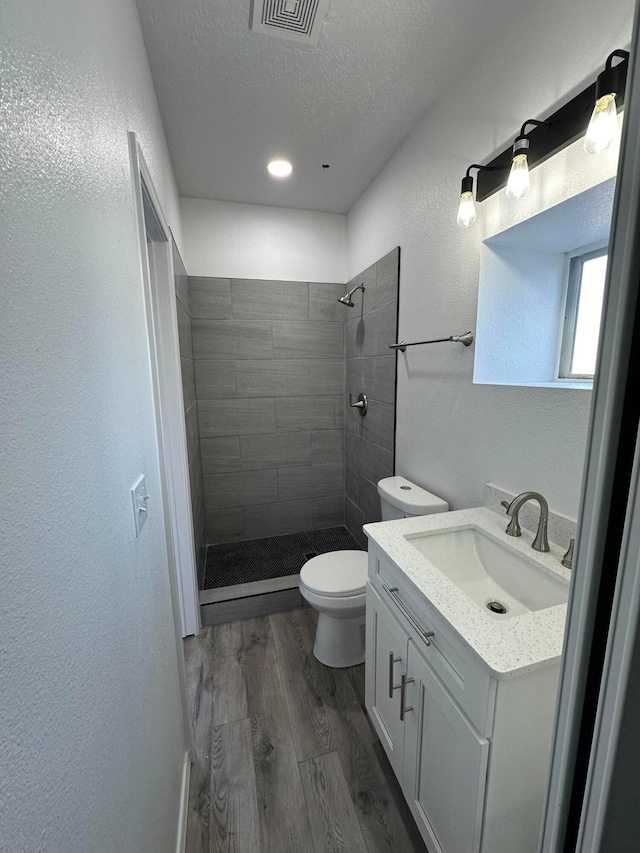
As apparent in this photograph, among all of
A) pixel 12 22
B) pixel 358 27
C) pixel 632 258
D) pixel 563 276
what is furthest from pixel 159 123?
pixel 632 258

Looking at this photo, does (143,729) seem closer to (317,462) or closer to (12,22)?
(12,22)

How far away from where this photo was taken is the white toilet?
1.65 meters

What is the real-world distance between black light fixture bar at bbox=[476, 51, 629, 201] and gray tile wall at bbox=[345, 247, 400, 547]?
2.88ft

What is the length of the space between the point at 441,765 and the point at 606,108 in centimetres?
167

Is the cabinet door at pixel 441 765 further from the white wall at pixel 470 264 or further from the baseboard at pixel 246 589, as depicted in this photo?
the baseboard at pixel 246 589

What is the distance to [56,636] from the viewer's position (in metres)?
0.44

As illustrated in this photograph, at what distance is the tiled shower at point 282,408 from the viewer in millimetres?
2506

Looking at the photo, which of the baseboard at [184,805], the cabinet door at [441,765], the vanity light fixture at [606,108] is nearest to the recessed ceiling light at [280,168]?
the vanity light fixture at [606,108]

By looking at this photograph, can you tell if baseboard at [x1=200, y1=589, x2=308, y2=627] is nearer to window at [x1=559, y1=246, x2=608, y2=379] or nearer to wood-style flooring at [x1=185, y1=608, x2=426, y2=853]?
wood-style flooring at [x1=185, y1=608, x2=426, y2=853]

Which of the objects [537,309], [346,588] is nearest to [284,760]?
[346,588]

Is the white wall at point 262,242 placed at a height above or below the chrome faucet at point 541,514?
above

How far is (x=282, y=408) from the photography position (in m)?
2.75

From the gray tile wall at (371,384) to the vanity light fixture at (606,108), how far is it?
1119mm

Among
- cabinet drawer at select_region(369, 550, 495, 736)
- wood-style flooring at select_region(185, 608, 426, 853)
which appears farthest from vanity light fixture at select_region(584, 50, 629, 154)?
wood-style flooring at select_region(185, 608, 426, 853)
